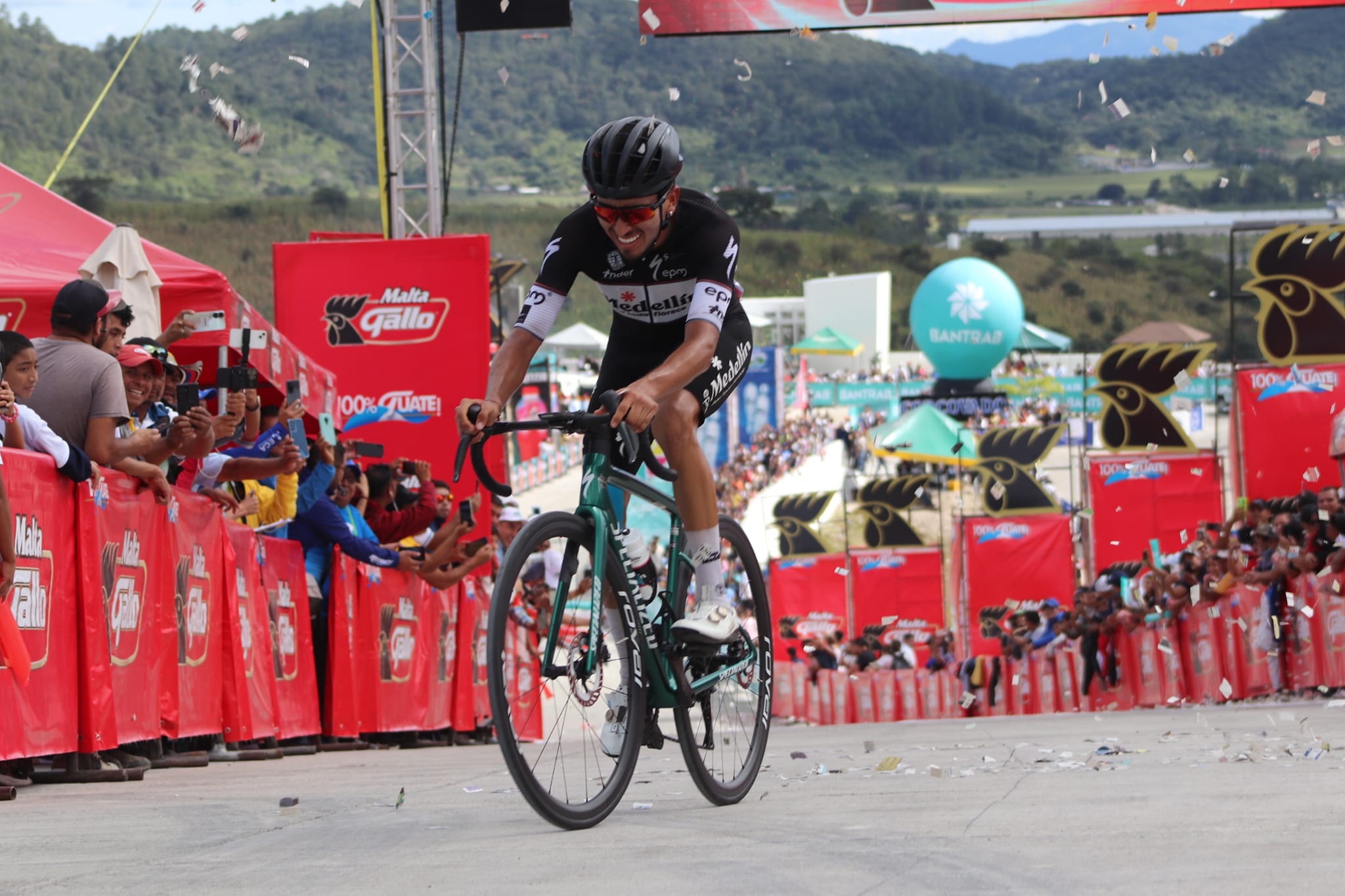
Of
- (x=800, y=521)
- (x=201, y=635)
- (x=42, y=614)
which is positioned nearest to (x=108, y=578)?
(x=42, y=614)

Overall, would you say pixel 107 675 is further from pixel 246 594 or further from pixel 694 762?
pixel 694 762

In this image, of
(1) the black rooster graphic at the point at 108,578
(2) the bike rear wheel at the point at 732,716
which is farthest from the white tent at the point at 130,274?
(2) the bike rear wheel at the point at 732,716

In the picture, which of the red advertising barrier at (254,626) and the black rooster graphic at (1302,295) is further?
the black rooster graphic at (1302,295)

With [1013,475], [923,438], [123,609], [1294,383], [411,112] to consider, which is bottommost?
[123,609]

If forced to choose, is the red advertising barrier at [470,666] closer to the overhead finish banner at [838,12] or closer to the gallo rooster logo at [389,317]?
the gallo rooster logo at [389,317]

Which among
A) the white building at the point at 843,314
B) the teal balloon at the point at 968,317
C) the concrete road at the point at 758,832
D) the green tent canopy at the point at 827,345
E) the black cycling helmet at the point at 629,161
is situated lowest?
the concrete road at the point at 758,832

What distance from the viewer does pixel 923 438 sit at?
3272 cm

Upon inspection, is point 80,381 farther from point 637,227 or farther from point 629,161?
point 629,161

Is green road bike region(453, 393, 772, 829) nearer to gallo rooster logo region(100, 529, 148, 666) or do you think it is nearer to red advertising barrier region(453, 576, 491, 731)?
gallo rooster logo region(100, 529, 148, 666)

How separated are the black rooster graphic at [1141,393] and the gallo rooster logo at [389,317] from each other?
971 cm

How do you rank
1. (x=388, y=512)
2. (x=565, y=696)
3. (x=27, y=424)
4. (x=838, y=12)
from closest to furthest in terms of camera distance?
(x=565, y=696) < (x=27, y=424) < (x=388, y=512) < (x=838, y=12)

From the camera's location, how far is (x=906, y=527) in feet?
74.2

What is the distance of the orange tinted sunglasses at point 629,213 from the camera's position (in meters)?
4.50

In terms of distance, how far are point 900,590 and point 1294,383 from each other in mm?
6917
